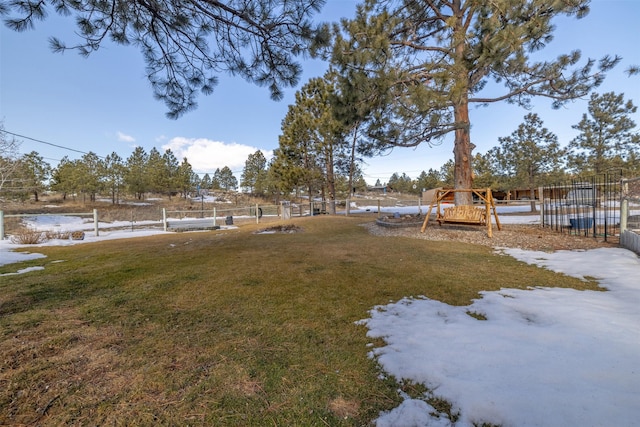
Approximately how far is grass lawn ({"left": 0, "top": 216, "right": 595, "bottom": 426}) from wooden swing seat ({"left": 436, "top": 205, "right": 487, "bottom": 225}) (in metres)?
2.71

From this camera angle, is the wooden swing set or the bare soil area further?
the wooden swing set

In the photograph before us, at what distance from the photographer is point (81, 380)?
Answer: 65.3 inches

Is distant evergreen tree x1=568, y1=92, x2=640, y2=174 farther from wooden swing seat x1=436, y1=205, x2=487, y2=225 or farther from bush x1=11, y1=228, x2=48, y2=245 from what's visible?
bush x1=11, y1=228, x2=48, y2=245

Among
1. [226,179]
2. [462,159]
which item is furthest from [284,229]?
[226,179]

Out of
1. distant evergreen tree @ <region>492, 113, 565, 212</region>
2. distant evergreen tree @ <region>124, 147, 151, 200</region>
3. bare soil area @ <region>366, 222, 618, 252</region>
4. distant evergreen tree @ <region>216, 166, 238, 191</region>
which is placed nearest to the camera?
bare soil area @ <region>366, 222, 618, 252</region>

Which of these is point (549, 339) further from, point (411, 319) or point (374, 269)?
point (374, 269)

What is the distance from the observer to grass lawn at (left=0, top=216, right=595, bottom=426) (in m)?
1.45

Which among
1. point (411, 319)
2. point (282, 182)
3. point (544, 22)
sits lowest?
point (411, 319)

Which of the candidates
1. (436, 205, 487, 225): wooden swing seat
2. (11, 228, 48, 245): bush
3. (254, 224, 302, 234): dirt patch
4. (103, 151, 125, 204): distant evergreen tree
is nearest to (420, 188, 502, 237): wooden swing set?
(436, 205, 487, 225): wooden swing seat

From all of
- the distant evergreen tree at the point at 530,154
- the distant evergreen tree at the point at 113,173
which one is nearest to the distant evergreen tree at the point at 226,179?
the distant evergreen tree at the point at 113,173

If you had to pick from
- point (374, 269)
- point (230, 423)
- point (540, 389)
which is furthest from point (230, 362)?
point (374, 269)

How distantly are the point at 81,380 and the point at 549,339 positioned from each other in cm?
331

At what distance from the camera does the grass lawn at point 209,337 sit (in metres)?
1.45

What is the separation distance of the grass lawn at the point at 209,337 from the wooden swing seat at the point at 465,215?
2.71 metres
